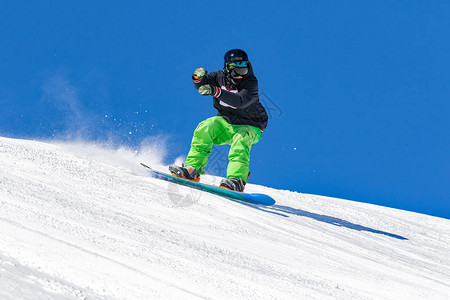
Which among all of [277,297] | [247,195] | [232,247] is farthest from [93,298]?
[247,195]

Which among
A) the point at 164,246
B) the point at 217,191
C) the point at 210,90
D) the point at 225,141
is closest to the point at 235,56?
the point at 210,90

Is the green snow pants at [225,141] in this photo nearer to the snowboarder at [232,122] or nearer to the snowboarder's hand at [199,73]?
the snowboarder at [232,122]

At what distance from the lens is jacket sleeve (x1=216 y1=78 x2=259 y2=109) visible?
17.7ft

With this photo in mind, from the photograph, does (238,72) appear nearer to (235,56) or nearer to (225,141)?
(235,56)

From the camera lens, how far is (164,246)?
8.46ft

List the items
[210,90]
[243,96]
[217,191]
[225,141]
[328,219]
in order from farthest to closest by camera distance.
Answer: [225,141] → [328,219] → [243,96] → [210,90] → [217,191]

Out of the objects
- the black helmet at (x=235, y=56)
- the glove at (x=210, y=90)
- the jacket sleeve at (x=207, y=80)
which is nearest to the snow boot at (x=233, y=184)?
the glove at (x=210, y=90)

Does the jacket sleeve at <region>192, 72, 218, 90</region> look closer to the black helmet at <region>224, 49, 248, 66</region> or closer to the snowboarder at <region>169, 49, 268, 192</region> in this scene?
the snowboarder at <region>169, 49, 268, 192</region>

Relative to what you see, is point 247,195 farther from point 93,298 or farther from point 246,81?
point 93,298

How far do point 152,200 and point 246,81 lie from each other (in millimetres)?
2255

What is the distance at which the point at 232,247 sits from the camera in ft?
9.96

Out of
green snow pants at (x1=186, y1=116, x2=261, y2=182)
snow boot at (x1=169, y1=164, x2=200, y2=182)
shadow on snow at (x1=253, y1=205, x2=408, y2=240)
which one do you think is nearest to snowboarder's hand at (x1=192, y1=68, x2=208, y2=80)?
green snow pants at (x1=186, y1=116, x2=261, y2=182)

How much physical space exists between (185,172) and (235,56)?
1.45 metres

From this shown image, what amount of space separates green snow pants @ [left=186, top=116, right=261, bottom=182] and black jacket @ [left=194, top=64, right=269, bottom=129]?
3.9 inches
